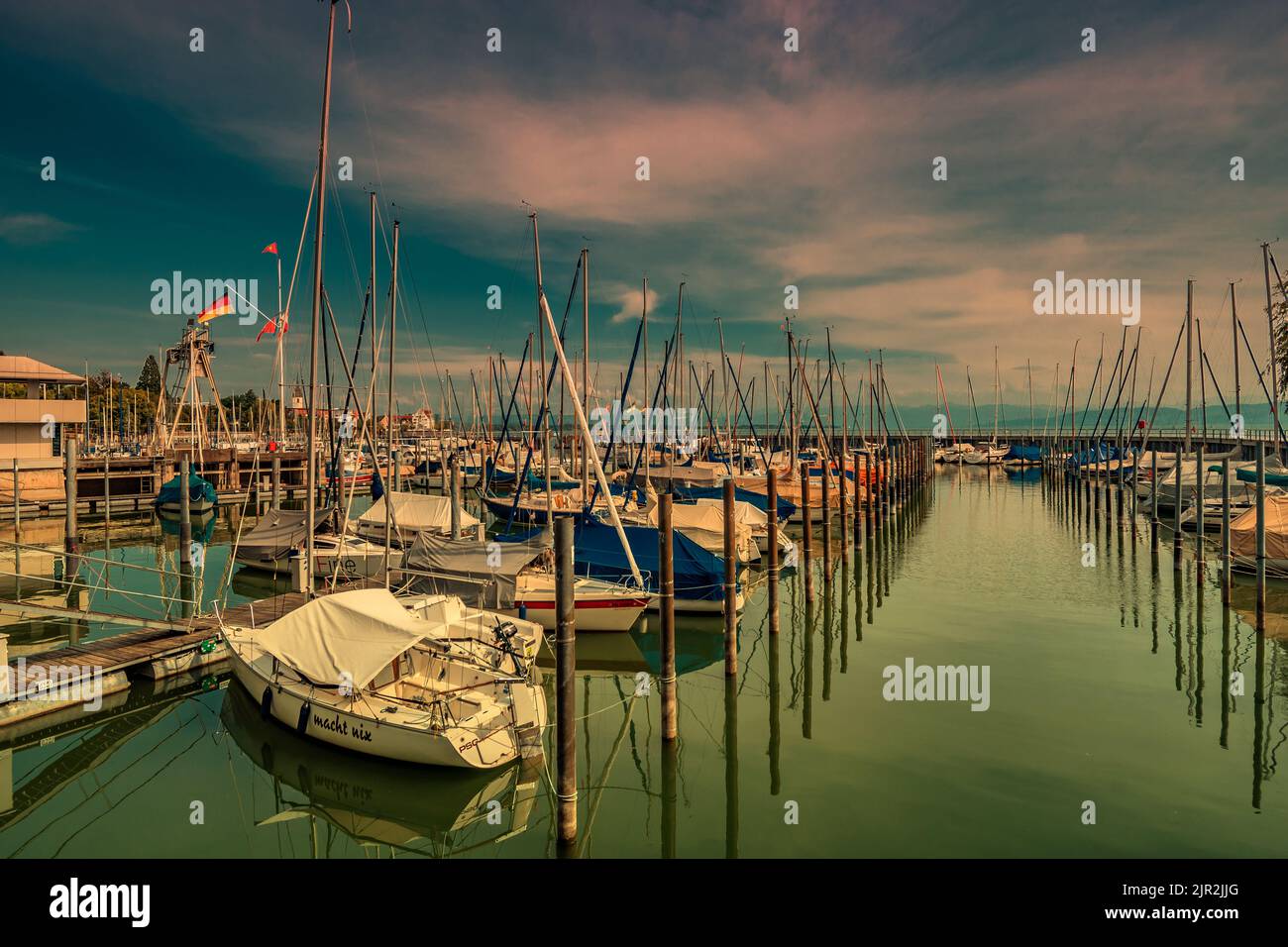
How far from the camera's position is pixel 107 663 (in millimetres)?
18156

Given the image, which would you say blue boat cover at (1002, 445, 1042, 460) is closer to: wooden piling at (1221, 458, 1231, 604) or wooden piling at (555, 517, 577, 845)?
wooden piling at (1221, 458, 1231, 604)

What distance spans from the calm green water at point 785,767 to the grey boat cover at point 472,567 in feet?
11.5

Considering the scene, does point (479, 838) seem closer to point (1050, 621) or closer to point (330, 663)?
point (330, 663)

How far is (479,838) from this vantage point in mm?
12516

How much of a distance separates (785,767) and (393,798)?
25.2 ft

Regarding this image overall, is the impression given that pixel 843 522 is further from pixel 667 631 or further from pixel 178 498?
pixel 178 498

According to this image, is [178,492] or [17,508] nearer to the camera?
→ [17,508]

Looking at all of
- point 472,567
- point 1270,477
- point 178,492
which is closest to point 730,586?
point 472,567

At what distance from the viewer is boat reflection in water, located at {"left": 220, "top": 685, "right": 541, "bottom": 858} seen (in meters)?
12.6

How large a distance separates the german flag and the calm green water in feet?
129

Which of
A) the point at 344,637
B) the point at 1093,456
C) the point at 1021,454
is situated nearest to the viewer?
the point at 344,637
